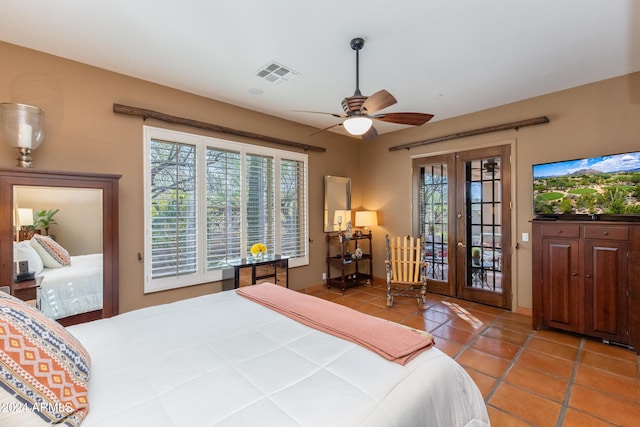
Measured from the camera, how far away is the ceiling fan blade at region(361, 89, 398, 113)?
7.48 ft

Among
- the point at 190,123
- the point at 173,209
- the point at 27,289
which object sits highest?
the point at 190,123

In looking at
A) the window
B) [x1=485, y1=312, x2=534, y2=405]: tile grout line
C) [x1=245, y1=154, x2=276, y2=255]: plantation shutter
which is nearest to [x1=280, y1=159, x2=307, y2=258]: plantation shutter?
the window

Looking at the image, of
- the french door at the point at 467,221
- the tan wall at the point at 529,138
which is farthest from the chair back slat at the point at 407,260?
the tan wall at the point at 529,138

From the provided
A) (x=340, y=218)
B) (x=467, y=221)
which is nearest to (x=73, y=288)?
(x=340, y=218)

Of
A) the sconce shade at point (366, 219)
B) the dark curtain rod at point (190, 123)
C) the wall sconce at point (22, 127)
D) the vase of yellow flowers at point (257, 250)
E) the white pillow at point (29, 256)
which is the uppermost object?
the dark curtain rod at point (190, 123)

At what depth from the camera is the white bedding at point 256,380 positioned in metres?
1.00

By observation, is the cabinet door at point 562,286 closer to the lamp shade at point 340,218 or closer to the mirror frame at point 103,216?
the lamp shade at point 340,218

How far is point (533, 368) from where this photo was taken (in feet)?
8.27

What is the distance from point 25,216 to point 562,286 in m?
5.26

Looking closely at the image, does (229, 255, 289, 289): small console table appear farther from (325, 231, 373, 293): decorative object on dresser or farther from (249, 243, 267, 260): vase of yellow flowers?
(325, 231, 373, 293): decorative object on dresser

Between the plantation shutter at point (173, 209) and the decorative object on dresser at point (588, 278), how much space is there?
4160mm

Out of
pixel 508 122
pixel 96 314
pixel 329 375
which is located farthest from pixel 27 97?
pixel 508 122

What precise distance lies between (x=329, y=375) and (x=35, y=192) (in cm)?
283

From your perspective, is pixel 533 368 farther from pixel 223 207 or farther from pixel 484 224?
pixel 223 207
